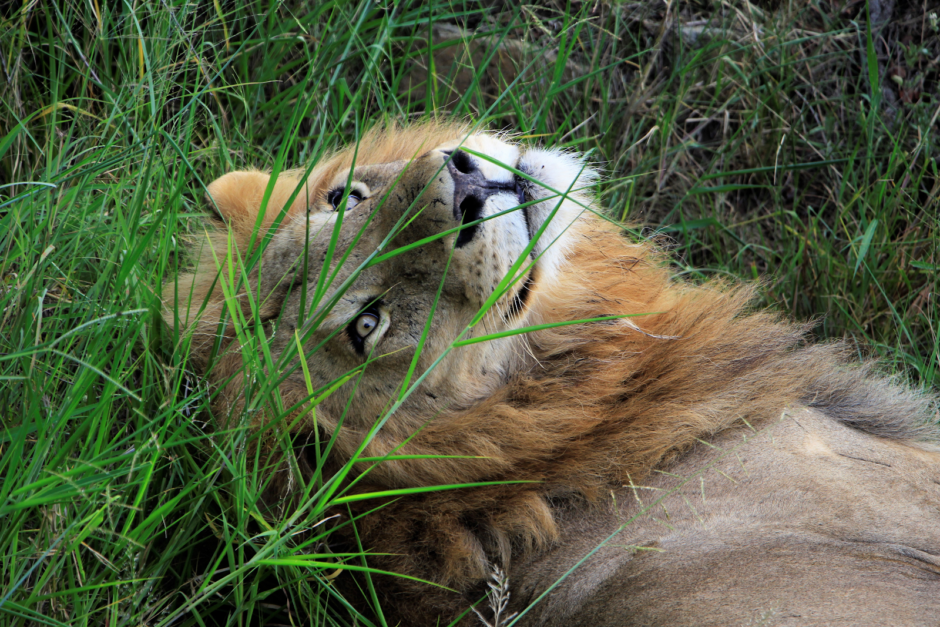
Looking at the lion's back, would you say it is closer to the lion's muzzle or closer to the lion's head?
the lion's head

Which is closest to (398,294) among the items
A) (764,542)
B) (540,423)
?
(540,423)

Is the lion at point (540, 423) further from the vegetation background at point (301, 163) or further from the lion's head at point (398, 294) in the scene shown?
the vegetation background at point (301, 163)

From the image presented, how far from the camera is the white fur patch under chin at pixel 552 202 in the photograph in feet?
9.08

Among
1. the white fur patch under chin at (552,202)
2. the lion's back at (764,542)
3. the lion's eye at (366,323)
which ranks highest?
the white fur patch under chin at (552,202)

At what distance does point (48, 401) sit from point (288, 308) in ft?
2.47

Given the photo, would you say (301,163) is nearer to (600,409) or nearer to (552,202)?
(552,202)

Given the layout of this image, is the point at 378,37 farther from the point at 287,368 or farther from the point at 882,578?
the point at 882,578

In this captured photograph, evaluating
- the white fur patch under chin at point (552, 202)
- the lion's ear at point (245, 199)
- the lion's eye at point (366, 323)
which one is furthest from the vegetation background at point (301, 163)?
the lion's eye at point (366, 323)

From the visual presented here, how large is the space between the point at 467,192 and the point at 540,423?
2.55 ft

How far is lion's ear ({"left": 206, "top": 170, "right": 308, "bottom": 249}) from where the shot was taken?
3064 mm

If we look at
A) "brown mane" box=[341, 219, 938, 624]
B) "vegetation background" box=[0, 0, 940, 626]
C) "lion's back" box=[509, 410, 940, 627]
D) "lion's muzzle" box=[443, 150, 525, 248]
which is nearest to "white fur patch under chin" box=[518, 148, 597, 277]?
"brown mane" box=[341, 219, 938, 624]

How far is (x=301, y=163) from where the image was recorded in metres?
3.64

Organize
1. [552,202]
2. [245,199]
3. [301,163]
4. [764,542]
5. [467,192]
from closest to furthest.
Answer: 1. [764,542]
2. [467,192]
3. [552,202]
4. [245,199]
5. [301,163]

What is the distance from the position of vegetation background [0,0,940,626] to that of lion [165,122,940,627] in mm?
250
